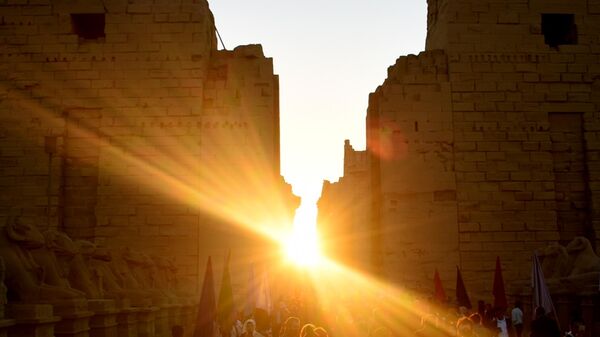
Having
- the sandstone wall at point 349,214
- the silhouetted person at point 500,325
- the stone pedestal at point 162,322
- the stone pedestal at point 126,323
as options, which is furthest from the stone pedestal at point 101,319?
the sandstone wall at point 349,214

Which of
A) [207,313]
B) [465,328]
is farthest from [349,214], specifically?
[465,328]

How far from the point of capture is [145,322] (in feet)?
37.4

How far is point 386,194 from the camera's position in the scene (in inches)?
747

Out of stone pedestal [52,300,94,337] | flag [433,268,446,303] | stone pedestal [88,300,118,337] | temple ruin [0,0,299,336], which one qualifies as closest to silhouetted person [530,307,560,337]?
stone pedestal [52,300,94,337]

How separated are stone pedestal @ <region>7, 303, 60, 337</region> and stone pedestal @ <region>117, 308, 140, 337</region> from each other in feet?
9.27

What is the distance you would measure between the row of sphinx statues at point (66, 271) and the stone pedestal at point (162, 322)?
0.17 meters

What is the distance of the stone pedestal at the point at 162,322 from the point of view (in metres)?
12.5

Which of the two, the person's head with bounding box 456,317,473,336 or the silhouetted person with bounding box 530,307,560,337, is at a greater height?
the silhouetted person with bounding box 530,307,560,337

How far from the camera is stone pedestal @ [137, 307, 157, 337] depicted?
36.9ft

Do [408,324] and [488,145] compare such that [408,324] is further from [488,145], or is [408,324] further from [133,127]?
[133,127]

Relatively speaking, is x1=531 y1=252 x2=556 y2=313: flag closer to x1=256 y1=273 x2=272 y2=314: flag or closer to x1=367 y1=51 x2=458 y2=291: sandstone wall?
x1=256 y1=273 x2=272 y2=314: flag

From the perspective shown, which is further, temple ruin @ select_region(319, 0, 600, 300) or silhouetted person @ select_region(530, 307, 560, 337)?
temple ruin @ select_region(319, 0, 600, 300)

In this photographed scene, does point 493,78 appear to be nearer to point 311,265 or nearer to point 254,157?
point 254,157

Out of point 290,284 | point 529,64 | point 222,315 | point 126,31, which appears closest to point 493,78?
point 529,64
